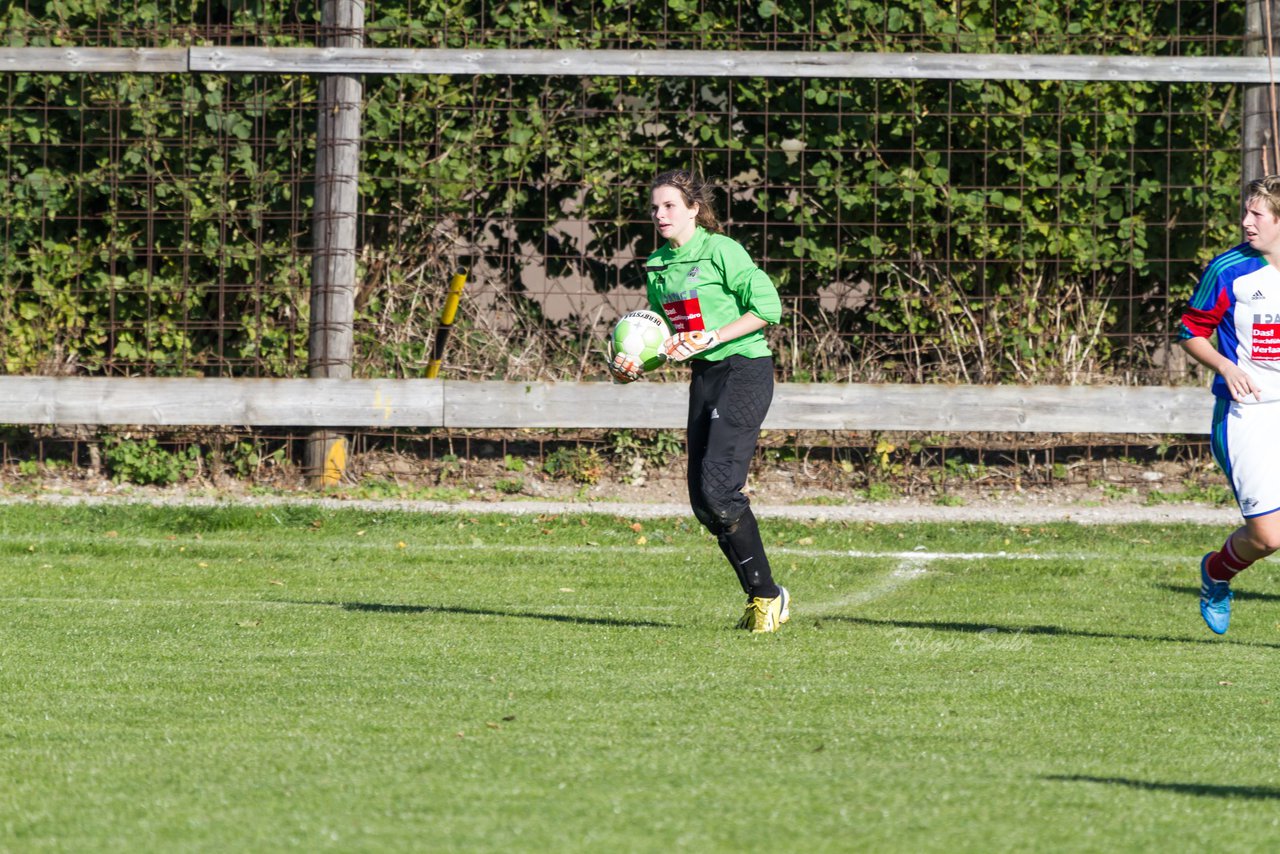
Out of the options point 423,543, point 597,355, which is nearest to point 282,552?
point 423,543

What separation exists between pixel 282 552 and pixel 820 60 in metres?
4.73

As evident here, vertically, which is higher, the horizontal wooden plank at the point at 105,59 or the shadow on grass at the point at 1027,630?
the horizontal wooden plank at the point at 105,59

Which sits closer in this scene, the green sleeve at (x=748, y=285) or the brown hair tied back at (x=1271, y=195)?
the brown hair tied back at (x=1271, y=195)

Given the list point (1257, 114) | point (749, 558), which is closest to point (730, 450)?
point (749, 558)

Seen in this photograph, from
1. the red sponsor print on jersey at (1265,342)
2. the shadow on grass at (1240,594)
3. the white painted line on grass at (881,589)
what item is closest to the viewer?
the red sponsor print on jersey at (1265,342)

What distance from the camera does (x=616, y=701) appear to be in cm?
480

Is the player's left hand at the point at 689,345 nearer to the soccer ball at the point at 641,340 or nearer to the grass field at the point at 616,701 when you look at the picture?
the soccer ball at the point at 641,340

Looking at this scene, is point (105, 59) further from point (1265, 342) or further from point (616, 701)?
point (1265, 342)

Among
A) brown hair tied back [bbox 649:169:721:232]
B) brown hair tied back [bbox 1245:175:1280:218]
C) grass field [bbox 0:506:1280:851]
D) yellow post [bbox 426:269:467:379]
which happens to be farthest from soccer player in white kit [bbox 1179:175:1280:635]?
yellow post [bbox 426:269:467:379]

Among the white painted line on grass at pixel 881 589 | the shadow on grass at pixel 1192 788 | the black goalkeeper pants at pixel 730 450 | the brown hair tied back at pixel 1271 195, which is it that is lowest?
the white painted line on grass at pixel 881 589

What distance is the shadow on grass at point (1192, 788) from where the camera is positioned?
3.73 m

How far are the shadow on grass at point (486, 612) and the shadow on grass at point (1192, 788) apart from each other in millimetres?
2837

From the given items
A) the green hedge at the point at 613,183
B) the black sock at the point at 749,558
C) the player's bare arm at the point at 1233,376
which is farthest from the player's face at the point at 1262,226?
the green hedge at the point at 613,183

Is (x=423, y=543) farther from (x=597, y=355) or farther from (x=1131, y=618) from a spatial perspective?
(x=1131, y=618)
